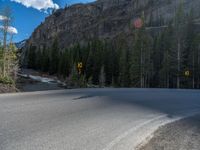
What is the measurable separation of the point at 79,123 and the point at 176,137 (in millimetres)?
2507

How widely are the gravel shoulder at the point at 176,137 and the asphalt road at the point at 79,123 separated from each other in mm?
298

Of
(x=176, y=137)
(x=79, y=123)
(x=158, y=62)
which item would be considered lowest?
(x=176, y=137)

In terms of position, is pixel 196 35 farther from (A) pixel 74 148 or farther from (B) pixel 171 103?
(A) pixel 74 148

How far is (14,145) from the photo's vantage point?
19.1 ft

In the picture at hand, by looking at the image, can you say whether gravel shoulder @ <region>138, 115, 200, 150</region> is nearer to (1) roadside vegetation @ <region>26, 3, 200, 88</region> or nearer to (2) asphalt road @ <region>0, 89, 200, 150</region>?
(2) asphalt road @ <region>0, 89, 200, 150</region>

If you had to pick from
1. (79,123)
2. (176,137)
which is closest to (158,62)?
(79,123)

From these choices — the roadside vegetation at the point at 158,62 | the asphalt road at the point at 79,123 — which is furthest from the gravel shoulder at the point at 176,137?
the roadside vegetation at the point at 158,62

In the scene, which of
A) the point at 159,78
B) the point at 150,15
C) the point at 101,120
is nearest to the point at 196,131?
the point at 101,120

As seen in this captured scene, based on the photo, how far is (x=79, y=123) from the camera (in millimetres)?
8188

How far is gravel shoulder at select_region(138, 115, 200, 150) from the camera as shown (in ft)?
21.9

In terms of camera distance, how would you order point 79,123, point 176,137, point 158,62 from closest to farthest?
point 176,137 → point 79,123 → point 158,62

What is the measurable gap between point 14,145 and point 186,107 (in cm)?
961

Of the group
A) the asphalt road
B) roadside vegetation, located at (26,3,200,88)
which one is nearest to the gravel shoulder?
the asphalt road

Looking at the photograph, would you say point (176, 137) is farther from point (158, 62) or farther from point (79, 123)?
point (158, 62)
